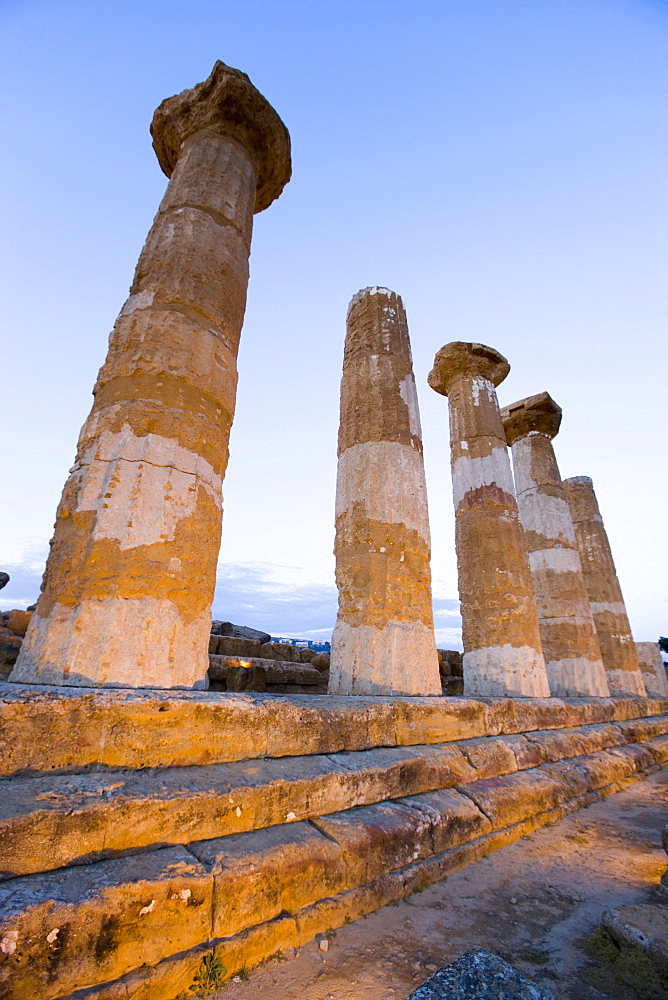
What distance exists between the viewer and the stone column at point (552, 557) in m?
8.35

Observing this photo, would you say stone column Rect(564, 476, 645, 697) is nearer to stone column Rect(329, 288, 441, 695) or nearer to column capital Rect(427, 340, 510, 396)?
column capital Rect(427, 340, 510, 396)

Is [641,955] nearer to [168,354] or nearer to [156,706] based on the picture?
[156,706]

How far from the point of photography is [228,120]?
5.38 meters

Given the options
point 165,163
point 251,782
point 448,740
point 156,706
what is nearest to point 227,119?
point 165,163

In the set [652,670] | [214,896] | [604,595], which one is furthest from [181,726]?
[652,670]

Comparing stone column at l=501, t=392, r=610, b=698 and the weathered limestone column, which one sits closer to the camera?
stone column at l=501, t=392, r=610, b=698

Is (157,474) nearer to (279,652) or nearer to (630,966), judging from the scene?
(630,966)

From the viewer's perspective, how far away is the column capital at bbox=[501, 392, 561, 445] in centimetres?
1072

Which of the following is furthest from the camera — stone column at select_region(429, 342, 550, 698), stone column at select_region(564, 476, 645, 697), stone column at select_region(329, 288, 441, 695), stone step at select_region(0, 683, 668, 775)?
stone column at select_region(564, 476, 645, 697)

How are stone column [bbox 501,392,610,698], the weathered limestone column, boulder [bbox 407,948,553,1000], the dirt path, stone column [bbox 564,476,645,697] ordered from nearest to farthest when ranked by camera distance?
boulder [bbox 407,948,553,1000]
the dirt path
stone column [bbox 501,392,610,698]
stone column [bbox 564,476,645,697]
the weathered limestone column

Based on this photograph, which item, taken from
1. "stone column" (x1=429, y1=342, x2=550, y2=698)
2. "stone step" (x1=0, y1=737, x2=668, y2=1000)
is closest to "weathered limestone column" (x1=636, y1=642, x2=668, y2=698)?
"stone column" (x1=429, y1=342, x2=550, y2=698)

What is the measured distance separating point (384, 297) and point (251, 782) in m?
6.08

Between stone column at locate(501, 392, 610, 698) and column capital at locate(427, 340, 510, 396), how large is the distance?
202 cm

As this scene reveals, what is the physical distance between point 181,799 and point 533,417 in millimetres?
10995
